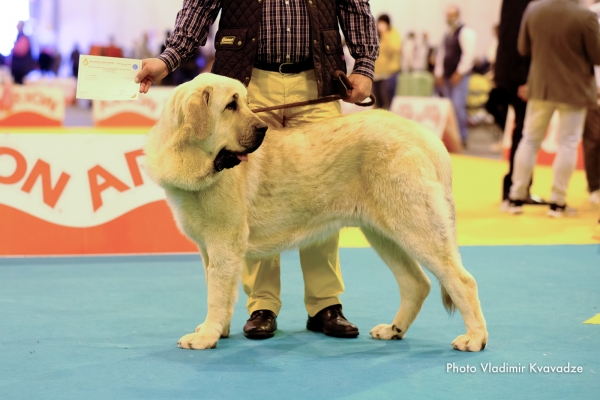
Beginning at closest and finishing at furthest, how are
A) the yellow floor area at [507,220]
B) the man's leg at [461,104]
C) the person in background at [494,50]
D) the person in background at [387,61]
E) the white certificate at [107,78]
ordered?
the white certificate at [107,78]
the yellow floor area at [507,220]
the person in background at [494,50]
the man's leg at [461,104]
the person in background at [387,61]

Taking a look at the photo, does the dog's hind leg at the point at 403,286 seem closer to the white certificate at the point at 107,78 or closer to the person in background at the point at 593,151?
the white certificate at the point at 107,78

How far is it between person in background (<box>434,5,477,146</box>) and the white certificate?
36.3ft

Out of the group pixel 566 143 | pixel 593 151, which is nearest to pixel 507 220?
pixel 566 143

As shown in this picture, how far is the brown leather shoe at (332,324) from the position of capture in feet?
12.9

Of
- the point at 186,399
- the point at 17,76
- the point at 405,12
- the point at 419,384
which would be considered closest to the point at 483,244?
the point at 419,384

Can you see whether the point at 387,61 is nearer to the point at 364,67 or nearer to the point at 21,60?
the point at 21,60

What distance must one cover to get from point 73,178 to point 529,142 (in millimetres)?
4581

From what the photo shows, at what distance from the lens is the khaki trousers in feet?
13.1

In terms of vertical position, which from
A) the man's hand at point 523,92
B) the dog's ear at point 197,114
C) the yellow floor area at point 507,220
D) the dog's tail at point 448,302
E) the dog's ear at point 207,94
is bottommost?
the yellow floor area at point 507,220

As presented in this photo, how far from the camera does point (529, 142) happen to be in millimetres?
7633

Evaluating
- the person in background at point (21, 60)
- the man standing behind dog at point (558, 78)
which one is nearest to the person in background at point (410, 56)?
the person in background at point (21, 60)

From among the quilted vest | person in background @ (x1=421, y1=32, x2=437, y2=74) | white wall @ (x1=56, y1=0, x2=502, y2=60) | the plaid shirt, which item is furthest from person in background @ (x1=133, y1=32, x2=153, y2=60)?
the quilted vest

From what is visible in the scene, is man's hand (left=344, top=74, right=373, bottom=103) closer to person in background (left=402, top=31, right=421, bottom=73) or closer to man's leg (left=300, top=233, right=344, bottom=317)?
man's leg (left=300, top=233, right=344, bottom=317)

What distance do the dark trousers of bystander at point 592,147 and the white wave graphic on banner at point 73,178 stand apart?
5028 mm
